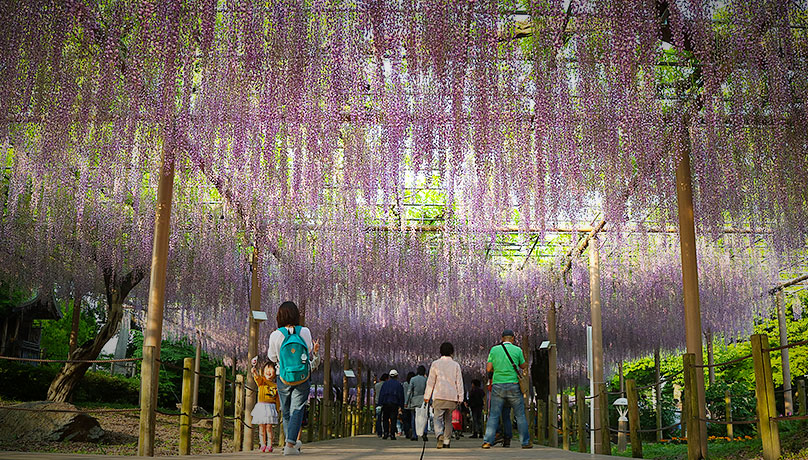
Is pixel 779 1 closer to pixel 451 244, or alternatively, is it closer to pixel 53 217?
pixel 451 244

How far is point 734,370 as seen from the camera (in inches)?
768

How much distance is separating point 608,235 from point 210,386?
586 inches

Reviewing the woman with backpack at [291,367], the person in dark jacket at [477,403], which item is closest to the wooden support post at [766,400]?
the woman with backpack at [291,367]

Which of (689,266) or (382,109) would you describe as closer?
(689,266)

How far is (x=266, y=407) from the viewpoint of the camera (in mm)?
6816

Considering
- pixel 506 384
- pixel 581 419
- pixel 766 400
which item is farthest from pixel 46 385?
pixel 766 400

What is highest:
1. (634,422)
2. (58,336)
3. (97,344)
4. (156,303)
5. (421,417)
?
(58,336)

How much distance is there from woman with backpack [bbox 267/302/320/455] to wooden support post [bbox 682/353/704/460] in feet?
9.24

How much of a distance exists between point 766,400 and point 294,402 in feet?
10.8

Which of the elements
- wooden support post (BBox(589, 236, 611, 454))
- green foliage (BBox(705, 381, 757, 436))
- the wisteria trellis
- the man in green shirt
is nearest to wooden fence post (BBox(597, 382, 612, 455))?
wooden support post (BBox(589, 236, 611, 454))

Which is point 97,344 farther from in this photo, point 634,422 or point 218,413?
point 634,422

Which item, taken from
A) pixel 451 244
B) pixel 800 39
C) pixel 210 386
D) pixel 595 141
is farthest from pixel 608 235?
pixel 210 386

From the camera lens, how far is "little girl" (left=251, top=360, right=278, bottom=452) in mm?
6711

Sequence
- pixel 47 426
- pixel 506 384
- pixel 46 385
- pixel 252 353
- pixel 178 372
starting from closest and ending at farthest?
pixel 506 384 → pixel 47 426 → pixel 252 353 → pixel 46 385 → pixel 178 372
